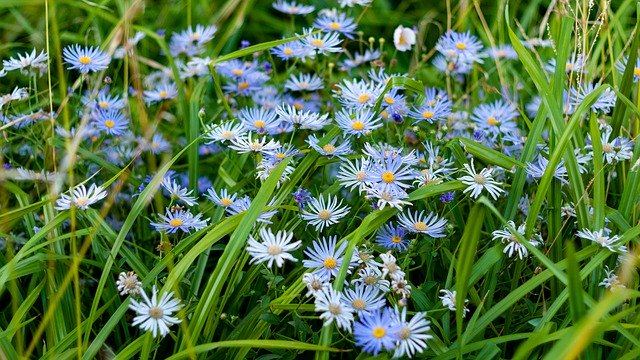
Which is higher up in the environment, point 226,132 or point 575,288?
point 226,132

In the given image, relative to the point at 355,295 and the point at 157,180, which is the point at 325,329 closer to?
the point at 355,295

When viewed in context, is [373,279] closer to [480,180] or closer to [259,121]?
[480,180]

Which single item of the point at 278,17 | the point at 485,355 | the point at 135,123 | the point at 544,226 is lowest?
the point at 485,355

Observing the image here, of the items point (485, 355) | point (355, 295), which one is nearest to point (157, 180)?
point (355, 295)

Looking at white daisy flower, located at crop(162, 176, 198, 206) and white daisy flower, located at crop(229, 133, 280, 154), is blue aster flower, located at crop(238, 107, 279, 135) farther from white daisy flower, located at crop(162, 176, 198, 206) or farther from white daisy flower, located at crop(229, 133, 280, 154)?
white daisy flower, located at crop(162, 176, 198, 206)

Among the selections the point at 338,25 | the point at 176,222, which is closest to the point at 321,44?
the point at 338,25
